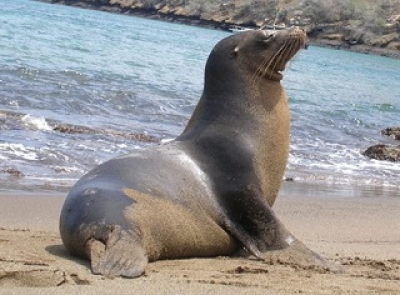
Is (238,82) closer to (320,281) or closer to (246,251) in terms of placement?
(246,251)

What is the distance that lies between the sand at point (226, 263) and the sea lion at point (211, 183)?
0.53 feet

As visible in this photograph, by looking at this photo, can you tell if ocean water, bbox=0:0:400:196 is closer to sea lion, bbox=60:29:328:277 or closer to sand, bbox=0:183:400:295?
sea lion, bbox=60:29:328:277

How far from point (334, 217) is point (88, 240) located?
3913 millimetres

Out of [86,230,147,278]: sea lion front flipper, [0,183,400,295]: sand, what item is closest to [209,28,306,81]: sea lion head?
[0,183,400,295]: sand

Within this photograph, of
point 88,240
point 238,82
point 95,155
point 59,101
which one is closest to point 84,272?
point 88,240

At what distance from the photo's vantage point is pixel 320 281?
15.1 feet

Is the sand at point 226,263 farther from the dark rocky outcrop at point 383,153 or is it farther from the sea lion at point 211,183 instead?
the dark rocky outcrop at point 383,153

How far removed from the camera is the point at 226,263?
5273mm

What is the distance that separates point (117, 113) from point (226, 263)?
1057 cm


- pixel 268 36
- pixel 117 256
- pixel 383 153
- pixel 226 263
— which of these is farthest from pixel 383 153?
pixel 117 256

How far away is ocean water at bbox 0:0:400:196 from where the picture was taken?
10266 millimetres

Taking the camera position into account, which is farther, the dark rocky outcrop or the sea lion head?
the dark rocky outcrop

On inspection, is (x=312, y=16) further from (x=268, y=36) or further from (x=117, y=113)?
(x=268, y=36)

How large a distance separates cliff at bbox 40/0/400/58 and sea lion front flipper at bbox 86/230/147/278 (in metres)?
77.4
